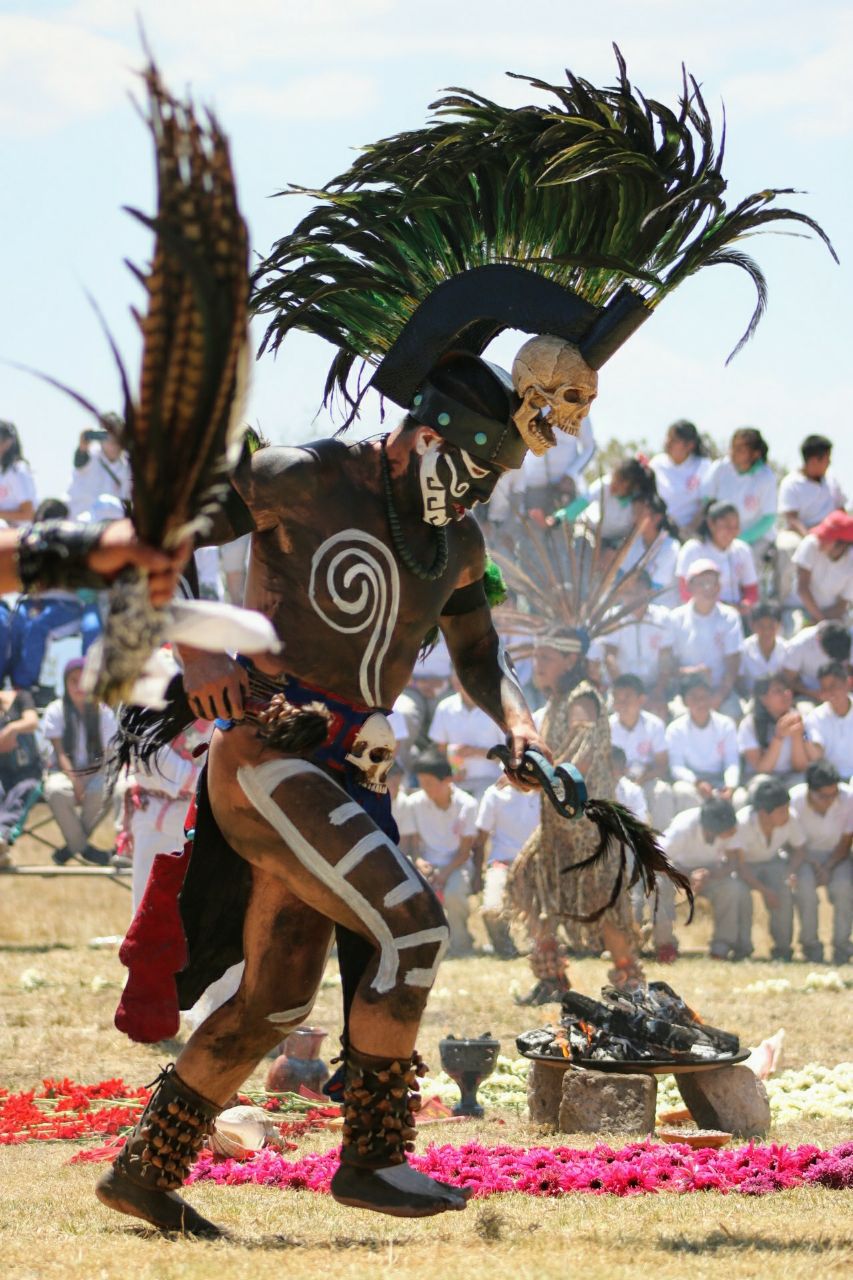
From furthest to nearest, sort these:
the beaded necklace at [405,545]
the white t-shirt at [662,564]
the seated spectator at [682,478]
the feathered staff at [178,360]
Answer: the seated spectator at [682,478] → the white t-shirt at [662,564] → the beaded necklace at [405,545] → the feathered staff at [178,360]

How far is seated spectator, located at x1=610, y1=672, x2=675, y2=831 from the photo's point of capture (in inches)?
500

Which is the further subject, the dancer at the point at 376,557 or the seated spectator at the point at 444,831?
the seated spectator at the point at 444,831

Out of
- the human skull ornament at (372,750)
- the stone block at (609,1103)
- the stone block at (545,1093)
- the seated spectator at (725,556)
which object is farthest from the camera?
the seated spectator at (725,556)

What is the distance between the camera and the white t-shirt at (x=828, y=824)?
12328 mm

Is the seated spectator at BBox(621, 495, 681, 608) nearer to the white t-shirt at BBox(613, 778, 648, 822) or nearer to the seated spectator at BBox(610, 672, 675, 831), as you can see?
the seated spectator at BBox(610, 672, 675, 831)

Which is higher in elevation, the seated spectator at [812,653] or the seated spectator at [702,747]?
the seated spectator at [812,653]

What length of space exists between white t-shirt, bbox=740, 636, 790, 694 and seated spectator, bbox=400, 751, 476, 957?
→ 234 centimetres

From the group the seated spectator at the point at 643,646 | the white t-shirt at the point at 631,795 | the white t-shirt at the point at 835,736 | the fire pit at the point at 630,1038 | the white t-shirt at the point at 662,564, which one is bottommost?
the fire pit at the point at 630,1038

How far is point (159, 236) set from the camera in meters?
3.32

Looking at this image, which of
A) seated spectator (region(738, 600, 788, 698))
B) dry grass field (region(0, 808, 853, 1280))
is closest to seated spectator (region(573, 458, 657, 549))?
seated spectator (region(738, 600, 788, 698))

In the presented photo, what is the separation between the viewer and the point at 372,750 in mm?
4957

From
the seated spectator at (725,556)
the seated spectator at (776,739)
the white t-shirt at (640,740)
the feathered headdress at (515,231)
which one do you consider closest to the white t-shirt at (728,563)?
the seated spectator at (725,556)

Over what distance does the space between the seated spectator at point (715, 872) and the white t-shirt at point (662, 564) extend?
1685mm

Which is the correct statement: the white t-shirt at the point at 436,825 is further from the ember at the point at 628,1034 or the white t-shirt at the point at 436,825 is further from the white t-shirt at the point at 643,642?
the ember at the point at 628,1034
